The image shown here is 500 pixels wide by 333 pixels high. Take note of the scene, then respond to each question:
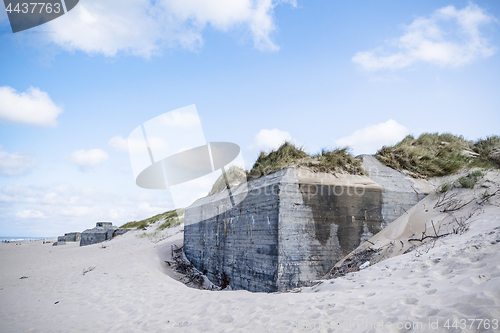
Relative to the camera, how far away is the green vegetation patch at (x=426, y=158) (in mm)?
8478

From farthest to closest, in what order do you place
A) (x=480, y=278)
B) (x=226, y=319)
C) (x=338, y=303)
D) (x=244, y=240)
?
(x=244, y=240), (x=226, y=319), (x=338, y=303), (x=480, y=278)

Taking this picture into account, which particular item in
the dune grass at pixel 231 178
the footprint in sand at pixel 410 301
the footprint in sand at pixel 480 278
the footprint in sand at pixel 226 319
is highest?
the dune grass at pixel 231 178

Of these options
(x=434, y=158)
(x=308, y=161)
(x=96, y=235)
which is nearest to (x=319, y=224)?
(x=308, y=161)

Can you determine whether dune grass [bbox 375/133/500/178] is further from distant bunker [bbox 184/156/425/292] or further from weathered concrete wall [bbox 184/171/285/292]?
weathered concrete wall [bbox 184/171/285/292]

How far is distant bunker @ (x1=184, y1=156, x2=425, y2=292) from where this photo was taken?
6.29m

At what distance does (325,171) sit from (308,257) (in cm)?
237

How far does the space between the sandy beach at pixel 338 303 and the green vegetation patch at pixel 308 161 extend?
2.10 m

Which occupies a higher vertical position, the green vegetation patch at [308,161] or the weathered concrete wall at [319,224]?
the green vegetation patch at [308,161]

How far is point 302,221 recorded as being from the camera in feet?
21.3

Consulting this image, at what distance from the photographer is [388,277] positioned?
3967mm

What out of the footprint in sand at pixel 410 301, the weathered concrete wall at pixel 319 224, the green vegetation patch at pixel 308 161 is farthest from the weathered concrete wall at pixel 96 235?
the footprint in sand at pixel 410 301

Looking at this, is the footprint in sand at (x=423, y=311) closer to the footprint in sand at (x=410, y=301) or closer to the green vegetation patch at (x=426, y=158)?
the footprint in sand at (x=410, y=301)

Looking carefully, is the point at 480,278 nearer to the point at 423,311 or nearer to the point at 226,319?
the point at 423,311

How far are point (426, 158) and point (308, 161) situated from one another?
4.47m
